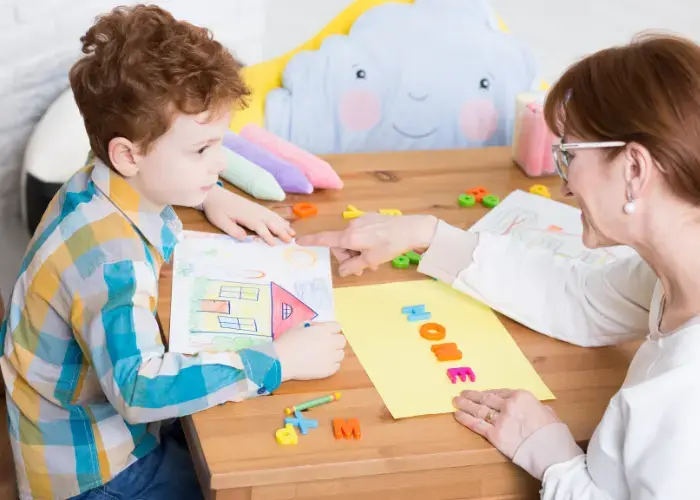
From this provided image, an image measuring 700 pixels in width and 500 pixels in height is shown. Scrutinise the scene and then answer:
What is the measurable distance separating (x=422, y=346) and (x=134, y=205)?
45 centimetres

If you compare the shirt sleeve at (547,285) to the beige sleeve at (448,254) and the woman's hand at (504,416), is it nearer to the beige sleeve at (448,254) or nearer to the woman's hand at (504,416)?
the beige sleeve at (448,254)

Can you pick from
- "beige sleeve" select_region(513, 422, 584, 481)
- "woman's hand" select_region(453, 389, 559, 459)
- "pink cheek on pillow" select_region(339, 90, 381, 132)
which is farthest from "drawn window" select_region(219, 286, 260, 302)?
"pink cheek on pillow" select_region(339, 90, 381, 132)

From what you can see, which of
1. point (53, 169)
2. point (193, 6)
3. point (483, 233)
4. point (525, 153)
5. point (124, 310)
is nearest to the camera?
point (124, 310)

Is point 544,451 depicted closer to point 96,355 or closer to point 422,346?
point 422,346

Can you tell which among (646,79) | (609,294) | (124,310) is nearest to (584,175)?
(646,79)

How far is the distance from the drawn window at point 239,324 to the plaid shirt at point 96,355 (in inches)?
3.3

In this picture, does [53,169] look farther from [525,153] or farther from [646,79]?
[646,79]

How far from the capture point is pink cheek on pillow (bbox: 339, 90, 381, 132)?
2059 millimetres

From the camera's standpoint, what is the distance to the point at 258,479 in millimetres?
1084

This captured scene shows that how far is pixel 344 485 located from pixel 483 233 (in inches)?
20.7

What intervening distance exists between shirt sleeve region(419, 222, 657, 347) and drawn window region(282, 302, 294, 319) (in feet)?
0.81

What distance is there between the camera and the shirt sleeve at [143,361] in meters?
1.14

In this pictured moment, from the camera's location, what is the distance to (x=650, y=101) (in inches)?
42.4

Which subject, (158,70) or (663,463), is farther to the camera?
(158,70)
